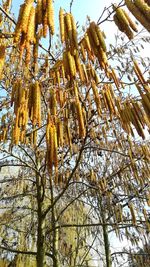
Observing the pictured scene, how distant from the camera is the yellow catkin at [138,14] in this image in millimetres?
1319

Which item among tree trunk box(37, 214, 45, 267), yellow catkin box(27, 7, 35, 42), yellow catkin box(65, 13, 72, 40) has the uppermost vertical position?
yellow catkin box(65, 13, 72, 40)

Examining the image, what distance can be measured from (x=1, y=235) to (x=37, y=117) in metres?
3.68

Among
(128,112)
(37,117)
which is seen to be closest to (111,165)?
(128,112)

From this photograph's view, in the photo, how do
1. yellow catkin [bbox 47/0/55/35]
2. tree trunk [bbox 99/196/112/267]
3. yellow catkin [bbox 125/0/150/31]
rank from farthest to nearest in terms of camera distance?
tree trunk [bbox 99/196/112/267] < yellow catkin [bbox 47/0/55/35] < yellow catkin [bbox 125/0/150/31]

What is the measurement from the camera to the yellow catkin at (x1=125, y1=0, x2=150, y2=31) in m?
1.32

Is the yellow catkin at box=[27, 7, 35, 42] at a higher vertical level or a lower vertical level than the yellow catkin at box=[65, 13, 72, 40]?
lower

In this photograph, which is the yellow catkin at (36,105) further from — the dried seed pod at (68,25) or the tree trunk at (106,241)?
the tree trunk at (106,241)

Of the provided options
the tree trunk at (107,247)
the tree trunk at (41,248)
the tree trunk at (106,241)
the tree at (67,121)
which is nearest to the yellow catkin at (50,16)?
the tree at (67,121)

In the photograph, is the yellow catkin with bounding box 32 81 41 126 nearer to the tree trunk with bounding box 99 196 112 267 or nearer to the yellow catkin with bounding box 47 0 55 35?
the yellow catkin with bounding box 47 0 55 35

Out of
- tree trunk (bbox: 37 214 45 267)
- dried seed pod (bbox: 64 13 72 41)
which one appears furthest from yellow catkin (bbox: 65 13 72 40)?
tree trunk (bbox: 37 214 45 267)

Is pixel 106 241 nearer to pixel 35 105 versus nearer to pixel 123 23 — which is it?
pixel 35 105

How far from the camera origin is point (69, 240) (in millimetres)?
5852

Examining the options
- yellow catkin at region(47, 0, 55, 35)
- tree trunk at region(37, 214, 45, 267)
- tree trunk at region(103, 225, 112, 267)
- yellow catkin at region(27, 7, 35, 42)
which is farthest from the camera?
tree trunk at region(103, 225, 112, 267)

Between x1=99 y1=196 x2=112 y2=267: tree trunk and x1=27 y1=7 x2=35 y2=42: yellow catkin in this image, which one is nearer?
x1=27 y1=7 x2=35 y2=42: yellow catkin
